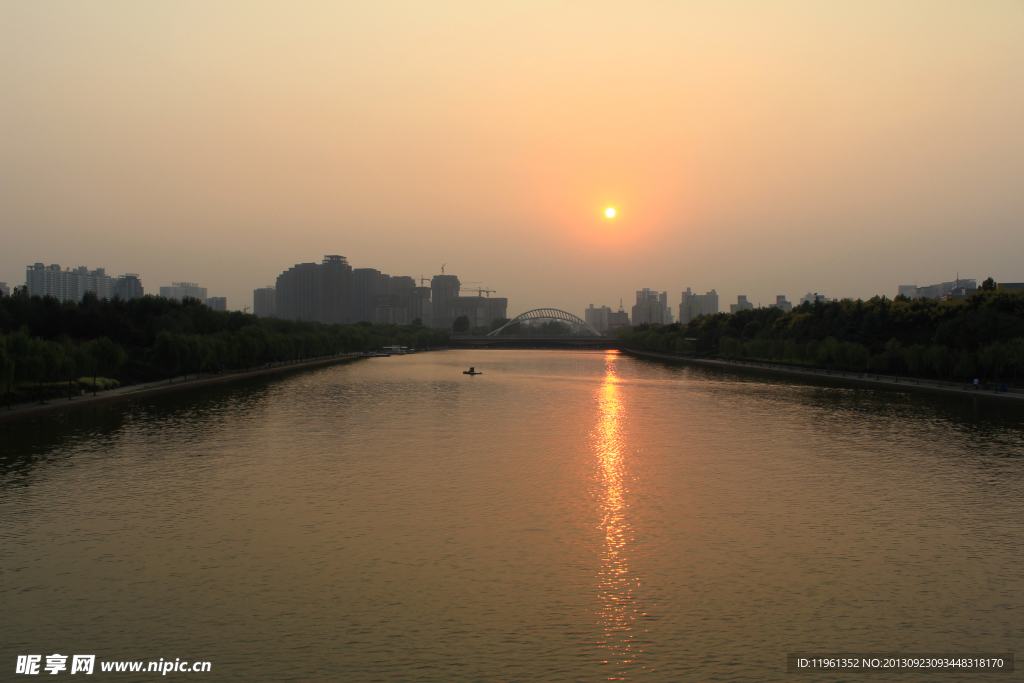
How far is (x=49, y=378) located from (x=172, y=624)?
30.8 metres

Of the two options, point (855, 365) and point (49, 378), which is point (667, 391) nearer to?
point (855, 365)

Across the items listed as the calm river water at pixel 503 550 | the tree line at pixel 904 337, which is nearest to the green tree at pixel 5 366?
the calm river water at pixel 503 550

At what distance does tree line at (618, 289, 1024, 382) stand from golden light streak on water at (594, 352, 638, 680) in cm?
3376

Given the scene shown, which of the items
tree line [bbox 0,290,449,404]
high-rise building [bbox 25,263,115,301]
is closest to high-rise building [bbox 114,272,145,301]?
high-rise building [bbox 25,263,115,301]

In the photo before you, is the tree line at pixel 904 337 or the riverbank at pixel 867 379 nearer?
the riverbank at pixel 867 379

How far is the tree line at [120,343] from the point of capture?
1323 inches

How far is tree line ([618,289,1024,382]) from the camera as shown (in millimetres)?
46906

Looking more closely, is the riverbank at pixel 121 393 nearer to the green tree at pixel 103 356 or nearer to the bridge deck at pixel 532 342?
the green tree at pixel 103 356

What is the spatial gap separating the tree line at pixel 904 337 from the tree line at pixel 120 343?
179 feet

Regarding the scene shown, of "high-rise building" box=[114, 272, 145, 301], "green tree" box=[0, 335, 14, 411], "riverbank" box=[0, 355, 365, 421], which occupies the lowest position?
"riverbank" box=[0, 355, 365, 421]

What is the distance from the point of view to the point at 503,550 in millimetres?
13891

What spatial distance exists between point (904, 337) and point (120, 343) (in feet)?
230

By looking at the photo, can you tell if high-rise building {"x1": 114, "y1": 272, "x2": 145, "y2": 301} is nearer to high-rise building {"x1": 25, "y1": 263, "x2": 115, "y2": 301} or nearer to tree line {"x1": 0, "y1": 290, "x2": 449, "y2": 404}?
high-rise building {"x1": 25, "y1": 263, "x2": 115, "y2": 301}

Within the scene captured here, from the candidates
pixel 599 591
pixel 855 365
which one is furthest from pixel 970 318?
pixel 599 591
